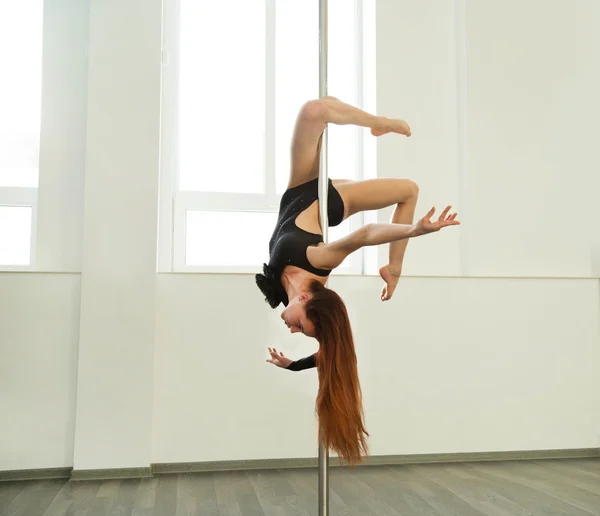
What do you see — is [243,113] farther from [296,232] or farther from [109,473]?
[296,232]

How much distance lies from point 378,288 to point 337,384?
285cm

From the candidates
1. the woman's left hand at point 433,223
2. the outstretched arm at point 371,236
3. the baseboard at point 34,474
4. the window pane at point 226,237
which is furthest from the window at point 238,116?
the woman's left hand at point 433,223

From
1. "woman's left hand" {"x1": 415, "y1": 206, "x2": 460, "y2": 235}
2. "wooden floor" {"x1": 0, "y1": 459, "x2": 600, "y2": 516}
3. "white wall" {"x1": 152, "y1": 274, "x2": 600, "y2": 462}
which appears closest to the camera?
"woman's left hand" {"x1": 415, "y1": 206, "x2": 460, "y2": 235}

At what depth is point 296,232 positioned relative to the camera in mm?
1906

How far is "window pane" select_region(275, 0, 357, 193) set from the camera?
5004 mm

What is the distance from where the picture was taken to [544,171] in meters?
5.06

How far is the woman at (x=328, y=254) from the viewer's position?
175 centimetres

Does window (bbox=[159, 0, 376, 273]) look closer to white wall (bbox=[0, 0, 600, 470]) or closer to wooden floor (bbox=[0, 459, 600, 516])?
white wall (bbox=[0, 0, 600, 470])

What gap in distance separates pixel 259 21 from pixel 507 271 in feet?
8.85

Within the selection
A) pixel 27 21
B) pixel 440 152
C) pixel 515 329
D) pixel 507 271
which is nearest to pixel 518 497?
pixel 515 329

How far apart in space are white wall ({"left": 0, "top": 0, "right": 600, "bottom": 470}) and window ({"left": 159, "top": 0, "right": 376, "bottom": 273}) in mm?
416

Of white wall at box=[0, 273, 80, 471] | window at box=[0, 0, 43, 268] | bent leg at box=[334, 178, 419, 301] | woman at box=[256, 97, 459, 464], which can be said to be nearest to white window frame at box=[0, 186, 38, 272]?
window at box=[0, 0, 43, 268]

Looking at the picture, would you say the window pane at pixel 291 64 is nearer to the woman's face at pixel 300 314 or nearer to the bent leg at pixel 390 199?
the bent leg at pixel 390 199

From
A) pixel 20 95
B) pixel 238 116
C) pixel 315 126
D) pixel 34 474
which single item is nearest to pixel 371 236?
pixel 315 126
